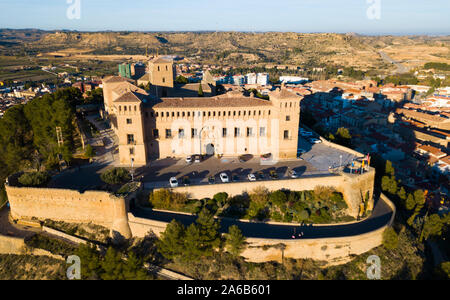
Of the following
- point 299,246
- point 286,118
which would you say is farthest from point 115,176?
point 286,118

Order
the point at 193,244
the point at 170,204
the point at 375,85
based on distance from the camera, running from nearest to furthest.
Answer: the point at 193,244 < the point at 170,204 < the point at 375,85

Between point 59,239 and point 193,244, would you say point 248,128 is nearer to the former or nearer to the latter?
point 193,244

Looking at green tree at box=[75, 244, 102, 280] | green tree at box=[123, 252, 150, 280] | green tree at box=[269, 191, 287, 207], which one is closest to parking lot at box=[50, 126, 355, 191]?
Answer: green tree at box=[269, 191, 287, 207]

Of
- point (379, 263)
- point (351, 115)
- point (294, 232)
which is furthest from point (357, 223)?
point (351, 115)

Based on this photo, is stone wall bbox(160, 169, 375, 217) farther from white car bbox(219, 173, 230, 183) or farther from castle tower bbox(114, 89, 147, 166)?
castle tower bbox(114, 89, 147, 166)

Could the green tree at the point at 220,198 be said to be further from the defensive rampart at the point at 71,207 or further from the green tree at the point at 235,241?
the defensive rampart at the point at 71,207

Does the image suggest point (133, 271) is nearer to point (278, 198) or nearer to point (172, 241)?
point (172, 241)

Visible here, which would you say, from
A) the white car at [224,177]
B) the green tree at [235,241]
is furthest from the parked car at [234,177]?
the green tree at [235,241]
